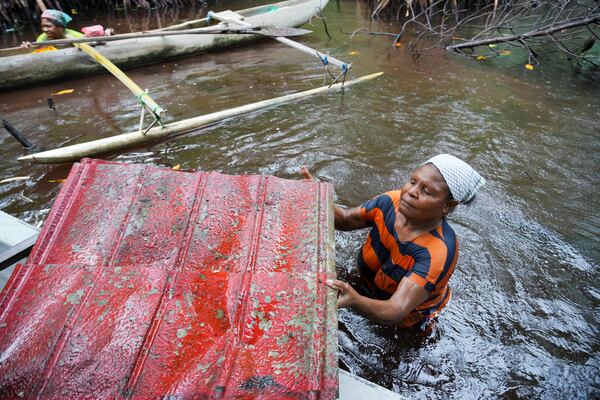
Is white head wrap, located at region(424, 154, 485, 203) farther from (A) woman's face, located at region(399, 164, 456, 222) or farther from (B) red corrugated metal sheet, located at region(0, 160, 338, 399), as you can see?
(B) red corrugated metal sheet, located at region(0, 160, 338, 399)

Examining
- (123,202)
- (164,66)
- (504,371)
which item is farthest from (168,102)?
(504,371)

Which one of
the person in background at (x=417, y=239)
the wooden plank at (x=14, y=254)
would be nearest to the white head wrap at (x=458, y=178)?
the person in background at (x=417, y=239)

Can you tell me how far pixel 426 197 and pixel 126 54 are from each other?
266 inches

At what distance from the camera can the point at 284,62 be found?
777 centimetres

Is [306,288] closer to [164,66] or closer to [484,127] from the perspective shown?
[484,127]

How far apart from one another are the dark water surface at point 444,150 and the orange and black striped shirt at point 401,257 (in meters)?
0.42

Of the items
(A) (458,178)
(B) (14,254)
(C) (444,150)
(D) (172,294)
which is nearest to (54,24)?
(B) (14,254)

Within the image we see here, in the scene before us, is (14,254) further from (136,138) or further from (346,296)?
(136,138)

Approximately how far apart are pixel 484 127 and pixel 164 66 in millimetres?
5881

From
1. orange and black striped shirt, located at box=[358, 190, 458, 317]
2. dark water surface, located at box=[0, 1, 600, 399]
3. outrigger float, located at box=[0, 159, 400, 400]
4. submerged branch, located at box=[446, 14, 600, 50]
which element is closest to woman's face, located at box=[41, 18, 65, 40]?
dark water surface, located at box=[0, 1, 600, 399]

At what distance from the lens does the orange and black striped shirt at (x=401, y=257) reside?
74.1 inches

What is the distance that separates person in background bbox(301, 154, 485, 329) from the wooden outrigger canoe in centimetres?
607

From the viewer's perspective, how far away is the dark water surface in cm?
251

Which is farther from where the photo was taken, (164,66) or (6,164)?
(164,66)
